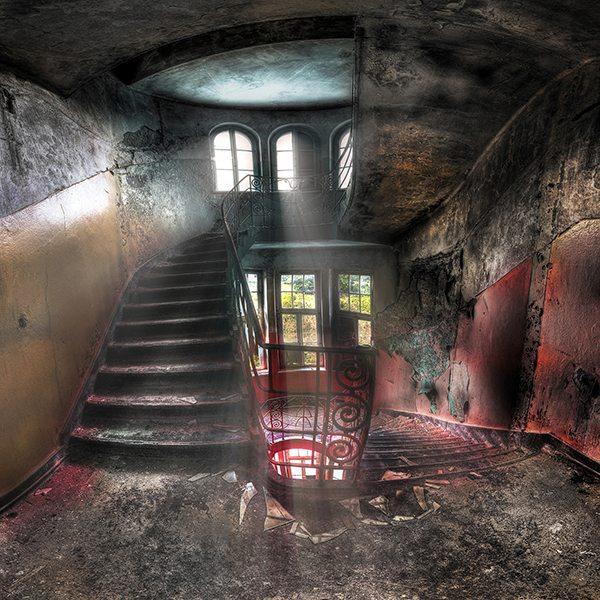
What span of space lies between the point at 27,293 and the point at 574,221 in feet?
13.8

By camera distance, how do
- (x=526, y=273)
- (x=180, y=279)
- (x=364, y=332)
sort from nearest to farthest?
(x=526, y=273) → (x=180, y=279) → (x=364, y=332)

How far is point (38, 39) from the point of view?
2637 millimetres

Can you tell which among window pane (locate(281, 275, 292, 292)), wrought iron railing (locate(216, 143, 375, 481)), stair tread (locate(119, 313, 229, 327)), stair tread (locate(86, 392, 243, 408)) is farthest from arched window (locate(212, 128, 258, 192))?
stair tread (locate(86, 392, 243, 408))

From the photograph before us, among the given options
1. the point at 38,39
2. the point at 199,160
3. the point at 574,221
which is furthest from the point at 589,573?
the point at 199,160

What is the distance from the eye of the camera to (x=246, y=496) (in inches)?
108

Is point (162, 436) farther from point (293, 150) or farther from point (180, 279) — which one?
point (293, 150)

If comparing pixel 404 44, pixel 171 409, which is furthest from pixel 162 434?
pixel 404 44

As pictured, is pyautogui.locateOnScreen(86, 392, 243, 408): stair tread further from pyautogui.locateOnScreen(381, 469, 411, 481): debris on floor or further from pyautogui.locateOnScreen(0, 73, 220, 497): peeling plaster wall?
pyautogui.locateOnScreen(381, 469, 411, 481): debris on floor

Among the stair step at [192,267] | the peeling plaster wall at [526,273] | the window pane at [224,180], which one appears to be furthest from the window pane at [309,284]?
the peeling plaster wall at [526,273]

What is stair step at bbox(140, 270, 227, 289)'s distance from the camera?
5.70 m

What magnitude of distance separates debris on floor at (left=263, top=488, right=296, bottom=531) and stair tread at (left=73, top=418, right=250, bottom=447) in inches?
25.9

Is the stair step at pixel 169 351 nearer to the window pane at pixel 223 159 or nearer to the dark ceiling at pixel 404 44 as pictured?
the dark ceiling at pixel 404 44

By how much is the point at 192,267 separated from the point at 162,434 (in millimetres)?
3333

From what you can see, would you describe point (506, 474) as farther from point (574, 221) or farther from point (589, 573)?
point (574, 221)
